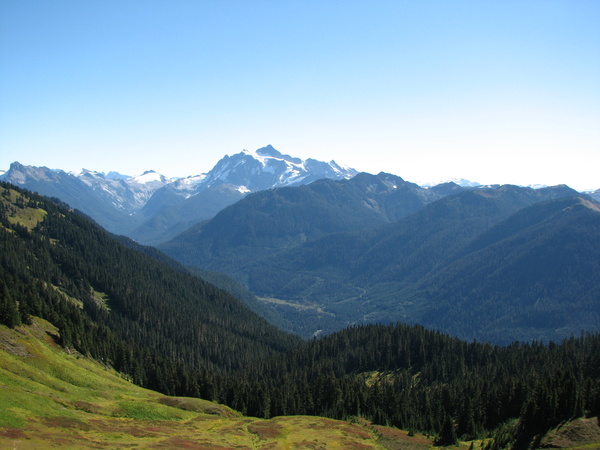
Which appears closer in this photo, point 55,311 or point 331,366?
point 55,311

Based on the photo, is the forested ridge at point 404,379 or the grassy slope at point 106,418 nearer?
the grassy slope at point 106,418

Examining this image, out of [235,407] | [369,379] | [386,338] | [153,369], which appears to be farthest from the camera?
[386,338]

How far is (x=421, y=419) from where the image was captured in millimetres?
123938

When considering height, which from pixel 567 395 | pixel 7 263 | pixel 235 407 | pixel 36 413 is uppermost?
pixel 7 263

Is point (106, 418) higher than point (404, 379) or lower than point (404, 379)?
lower

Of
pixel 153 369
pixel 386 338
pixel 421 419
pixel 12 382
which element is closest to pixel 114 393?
pixel 12 382

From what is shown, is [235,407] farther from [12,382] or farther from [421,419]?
[12,382]

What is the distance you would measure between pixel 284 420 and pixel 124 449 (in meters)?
55.1

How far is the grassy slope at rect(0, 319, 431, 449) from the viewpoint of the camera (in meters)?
72.9

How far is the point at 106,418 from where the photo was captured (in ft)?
290

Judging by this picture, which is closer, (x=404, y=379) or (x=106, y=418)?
(x=106, y=418)

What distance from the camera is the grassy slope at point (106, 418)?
72.9 metres

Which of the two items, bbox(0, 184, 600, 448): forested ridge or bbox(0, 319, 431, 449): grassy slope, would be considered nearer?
bbox(0, 319, 431, 449): grassy slope

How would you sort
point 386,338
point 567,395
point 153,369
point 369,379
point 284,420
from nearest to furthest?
point 567,395
point 284,420
point 153,369
point 369,379
point 386,338
